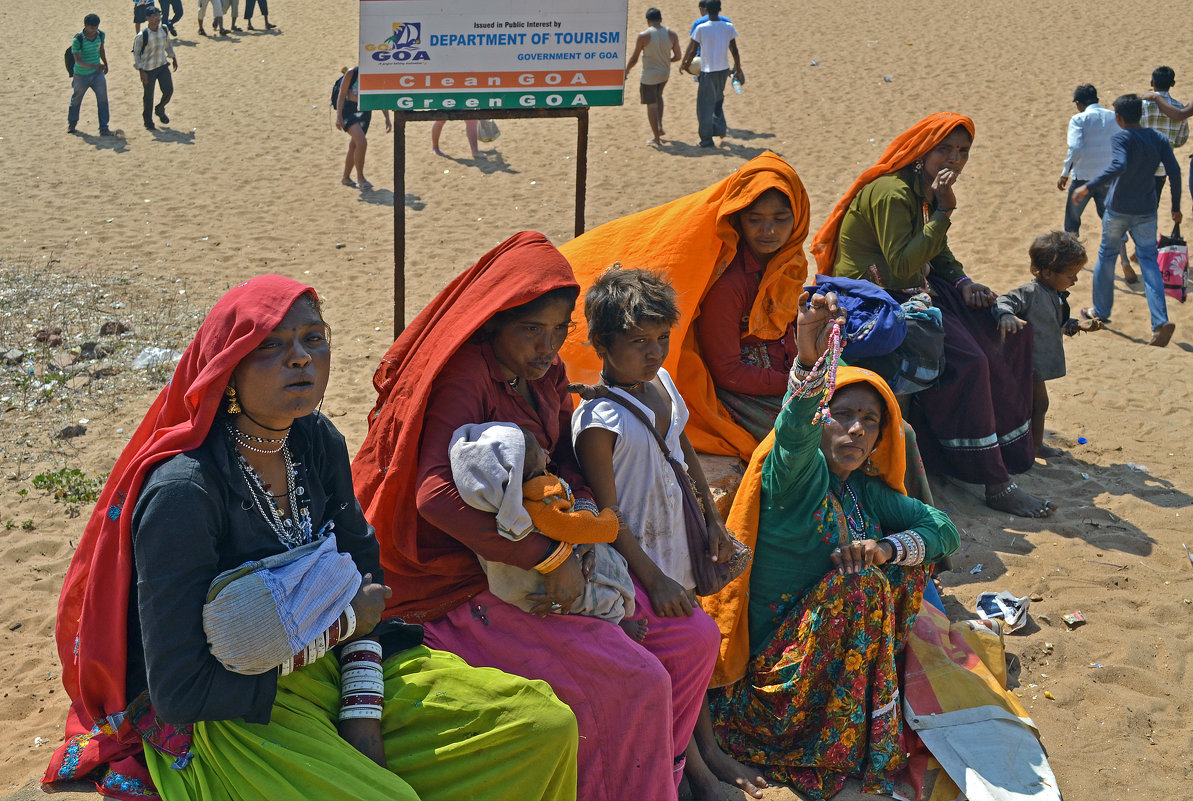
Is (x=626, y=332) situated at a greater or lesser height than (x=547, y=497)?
greater

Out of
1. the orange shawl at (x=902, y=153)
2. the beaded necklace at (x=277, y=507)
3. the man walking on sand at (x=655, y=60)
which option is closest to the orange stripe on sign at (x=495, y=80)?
the orange shawl at (x=902, y=153)

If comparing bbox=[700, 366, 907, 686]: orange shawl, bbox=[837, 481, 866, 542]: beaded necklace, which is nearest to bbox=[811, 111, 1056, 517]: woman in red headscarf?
bbox=[700, 366, 907, 686]: orange shawl

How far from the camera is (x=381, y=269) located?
9289 mm

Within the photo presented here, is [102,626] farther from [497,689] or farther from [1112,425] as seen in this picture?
[1112,425]

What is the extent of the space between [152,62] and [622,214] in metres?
7.58

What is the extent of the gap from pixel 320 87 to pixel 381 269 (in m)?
8.39

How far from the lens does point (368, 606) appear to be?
2475 mm

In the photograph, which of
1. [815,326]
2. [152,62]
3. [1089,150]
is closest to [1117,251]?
[1089,150]

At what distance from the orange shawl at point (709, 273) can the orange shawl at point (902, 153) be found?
71cm

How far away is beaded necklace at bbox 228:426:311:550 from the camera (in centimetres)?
239

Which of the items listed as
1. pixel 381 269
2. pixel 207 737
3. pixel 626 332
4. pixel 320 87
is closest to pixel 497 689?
pixel 207 737

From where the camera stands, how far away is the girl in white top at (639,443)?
10.1ft

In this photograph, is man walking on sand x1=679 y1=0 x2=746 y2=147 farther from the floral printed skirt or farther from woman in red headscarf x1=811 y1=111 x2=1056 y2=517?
the floral printed skirt

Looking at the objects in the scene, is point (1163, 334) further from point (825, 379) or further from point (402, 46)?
point (402, 46)
